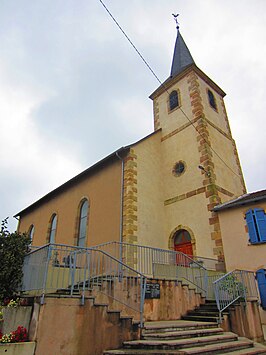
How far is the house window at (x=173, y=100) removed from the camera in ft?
52.3

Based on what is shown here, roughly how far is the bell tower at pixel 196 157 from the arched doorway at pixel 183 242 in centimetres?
21

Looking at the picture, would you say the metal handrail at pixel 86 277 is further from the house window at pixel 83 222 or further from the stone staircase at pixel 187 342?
the house window at pixel 83 222

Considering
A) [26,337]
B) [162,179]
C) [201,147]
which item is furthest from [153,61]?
[26,337]

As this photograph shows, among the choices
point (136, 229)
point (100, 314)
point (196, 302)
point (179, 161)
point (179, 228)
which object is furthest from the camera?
point (179, 161)

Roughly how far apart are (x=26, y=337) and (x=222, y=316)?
189 inches

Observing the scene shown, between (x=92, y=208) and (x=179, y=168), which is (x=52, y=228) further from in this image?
(x=179, y=168)

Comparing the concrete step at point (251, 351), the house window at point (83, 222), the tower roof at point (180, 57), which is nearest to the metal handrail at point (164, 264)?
the concrete step at point (251, 351)

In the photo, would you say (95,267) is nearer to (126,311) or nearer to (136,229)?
(126,311)

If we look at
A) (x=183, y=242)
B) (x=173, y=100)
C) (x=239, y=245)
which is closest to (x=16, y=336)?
(x=239, y=245)

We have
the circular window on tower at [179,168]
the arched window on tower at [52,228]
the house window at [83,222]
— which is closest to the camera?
the circular window on tower at [179,168]

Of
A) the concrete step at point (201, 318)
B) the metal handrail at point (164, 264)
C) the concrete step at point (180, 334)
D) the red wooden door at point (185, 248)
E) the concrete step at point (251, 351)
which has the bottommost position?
the concrete step at point (251, 351)

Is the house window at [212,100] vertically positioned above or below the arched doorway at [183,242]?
above

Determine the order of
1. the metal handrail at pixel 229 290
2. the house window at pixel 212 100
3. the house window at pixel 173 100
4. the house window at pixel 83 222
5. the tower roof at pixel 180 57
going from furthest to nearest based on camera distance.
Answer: the tower roof at pixel 180 57, the house window at pixel 212 100, the house window at pixel 173 100, the house window at pixel 83 222, the metal handrail at pixel 229 290

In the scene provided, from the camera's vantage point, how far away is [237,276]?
8.52 m
